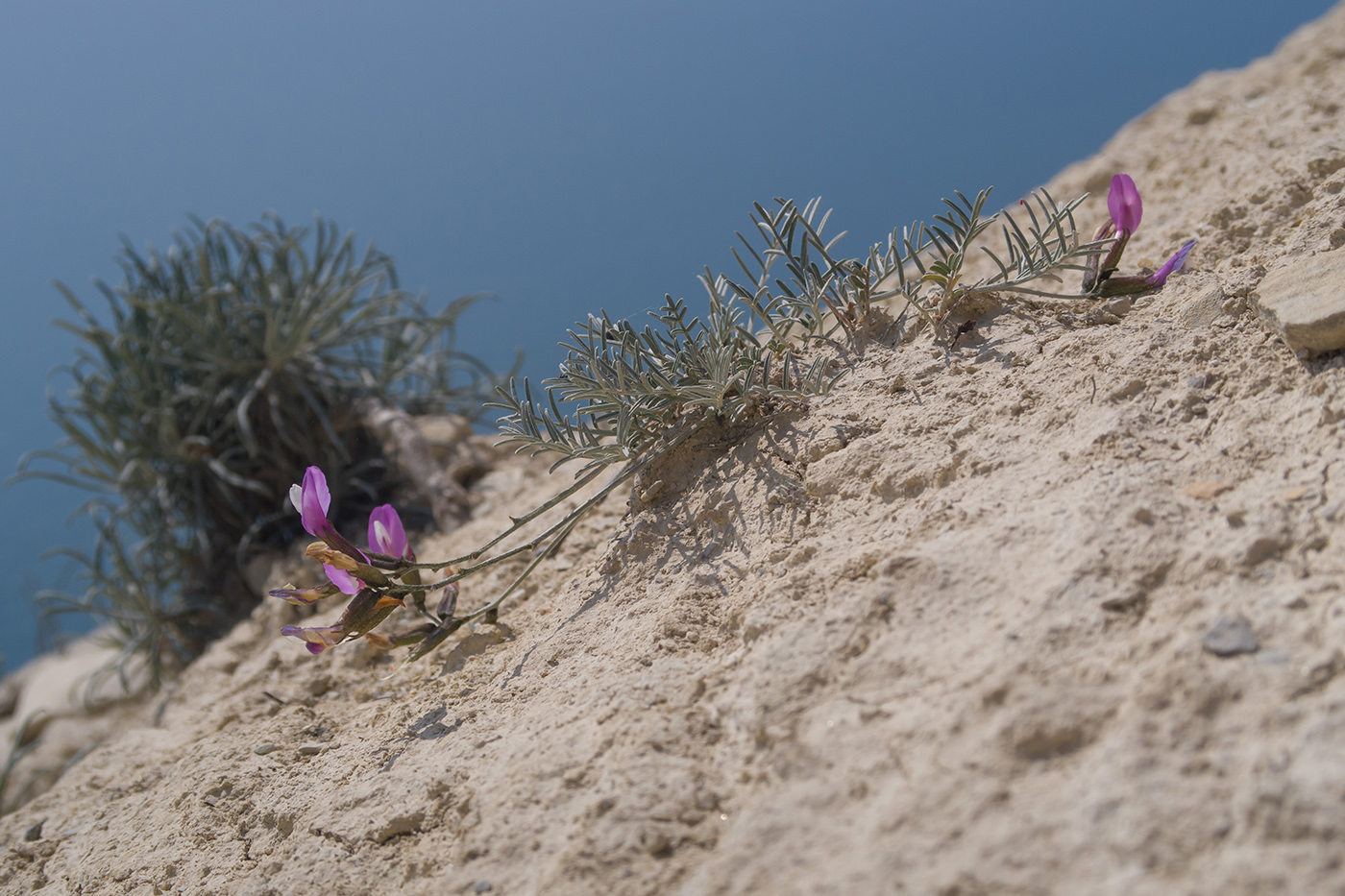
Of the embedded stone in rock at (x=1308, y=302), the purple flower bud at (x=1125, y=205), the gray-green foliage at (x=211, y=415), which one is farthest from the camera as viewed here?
the gray-green foliage at (x=211, y=415)

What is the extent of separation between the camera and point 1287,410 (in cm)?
114

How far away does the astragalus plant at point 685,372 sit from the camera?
153cm

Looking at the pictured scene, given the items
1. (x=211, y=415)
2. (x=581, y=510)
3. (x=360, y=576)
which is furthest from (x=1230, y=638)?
(x=211, y=415)

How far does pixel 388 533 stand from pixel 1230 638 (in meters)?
1.32

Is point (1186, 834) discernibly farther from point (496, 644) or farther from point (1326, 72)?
Result: point (1326, 72)

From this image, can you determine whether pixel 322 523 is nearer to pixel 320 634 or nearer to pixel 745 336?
pixel 320 634

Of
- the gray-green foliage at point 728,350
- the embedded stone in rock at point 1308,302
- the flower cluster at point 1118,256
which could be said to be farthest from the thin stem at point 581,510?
the embedded stone in rock at point 1308,302

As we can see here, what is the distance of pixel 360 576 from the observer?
1.50 meters

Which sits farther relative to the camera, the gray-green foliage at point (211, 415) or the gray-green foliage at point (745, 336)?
the gray-green foliage at point (211, 415)

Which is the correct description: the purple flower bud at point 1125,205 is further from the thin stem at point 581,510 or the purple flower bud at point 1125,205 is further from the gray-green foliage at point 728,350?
the thin stem at point 581,510

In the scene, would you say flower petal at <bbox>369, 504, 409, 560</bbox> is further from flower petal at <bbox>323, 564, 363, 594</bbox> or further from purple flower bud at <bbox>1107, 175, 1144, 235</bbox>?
purple flower bud at <bbox>1107, 175, 1144, 235</bbox>

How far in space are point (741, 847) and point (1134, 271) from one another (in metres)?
1.63

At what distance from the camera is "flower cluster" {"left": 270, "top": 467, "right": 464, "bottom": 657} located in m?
1.49

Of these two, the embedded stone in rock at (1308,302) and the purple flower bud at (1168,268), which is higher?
the purple flower bud at (1168,268)
